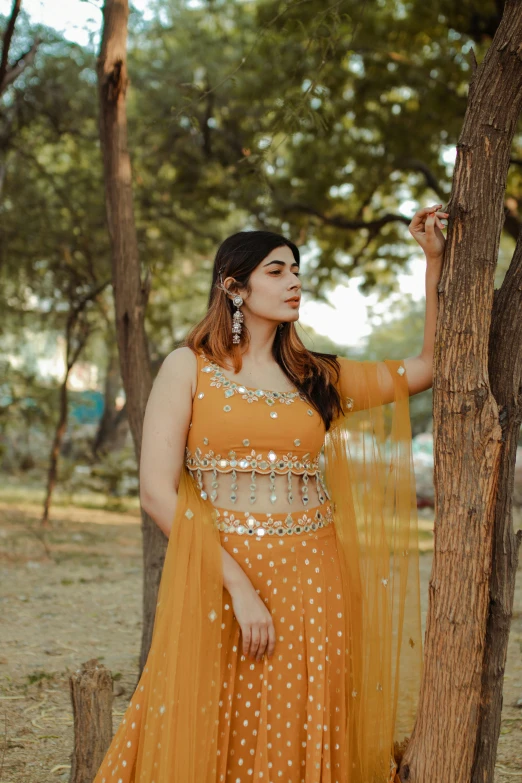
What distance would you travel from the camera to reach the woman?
2.25 meters

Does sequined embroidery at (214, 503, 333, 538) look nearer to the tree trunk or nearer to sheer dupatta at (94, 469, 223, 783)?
sheer dupatta at (94, 469, 223, 783)

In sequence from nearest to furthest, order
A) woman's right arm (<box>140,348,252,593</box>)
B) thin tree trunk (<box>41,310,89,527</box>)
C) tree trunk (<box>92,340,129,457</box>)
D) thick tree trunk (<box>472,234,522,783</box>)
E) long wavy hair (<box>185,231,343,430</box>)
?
thick tree trunk (<box>472,234,522,783</box>)
woman's right arm (<box>140,348,252,593</box>)
long wavy hair (<box>185,231,343,430</box>)
thin tree trunk (<box>41,310,89,527</box>)
tree trunk (<box>92,340,129,457</box>)

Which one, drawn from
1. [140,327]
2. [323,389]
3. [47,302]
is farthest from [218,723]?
[47,302]

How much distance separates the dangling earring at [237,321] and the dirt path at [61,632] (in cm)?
188

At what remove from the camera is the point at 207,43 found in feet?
31.2

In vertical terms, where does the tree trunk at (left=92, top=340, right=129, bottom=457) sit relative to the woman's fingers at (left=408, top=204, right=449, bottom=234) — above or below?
below

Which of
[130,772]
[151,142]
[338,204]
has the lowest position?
[130,772]

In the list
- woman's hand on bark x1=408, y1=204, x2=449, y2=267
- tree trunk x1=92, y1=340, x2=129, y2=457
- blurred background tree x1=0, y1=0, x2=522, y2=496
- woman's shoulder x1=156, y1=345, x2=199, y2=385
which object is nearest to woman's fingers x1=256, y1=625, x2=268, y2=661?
woman's shoulder x1=156, y1=345, x2=199, y2=385

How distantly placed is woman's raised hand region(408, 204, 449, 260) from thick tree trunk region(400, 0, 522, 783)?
78 mm

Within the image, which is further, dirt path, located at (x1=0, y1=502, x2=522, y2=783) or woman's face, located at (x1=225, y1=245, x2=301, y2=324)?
dirt path, located at (x1=0, y1=502, x2=522, y2=783)

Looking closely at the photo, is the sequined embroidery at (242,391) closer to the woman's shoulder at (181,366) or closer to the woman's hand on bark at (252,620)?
the woman's shoulder at (181,366)

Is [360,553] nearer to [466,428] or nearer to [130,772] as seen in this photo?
[466,428]

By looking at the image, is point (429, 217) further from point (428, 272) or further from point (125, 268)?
point (125, 268)

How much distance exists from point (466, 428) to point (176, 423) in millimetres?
845
